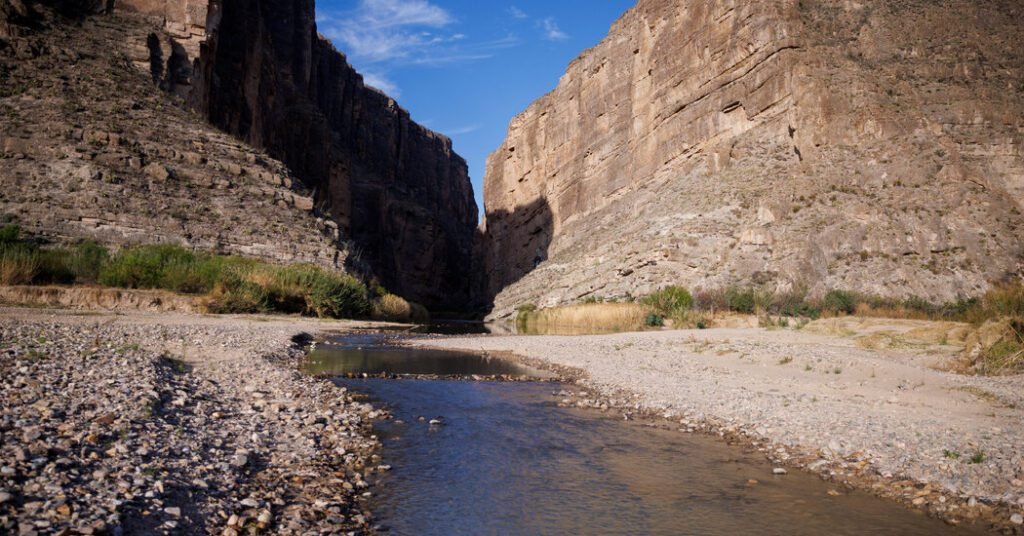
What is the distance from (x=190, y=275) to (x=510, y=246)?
59.6 meters

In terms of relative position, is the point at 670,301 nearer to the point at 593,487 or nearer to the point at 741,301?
the point at 741,301

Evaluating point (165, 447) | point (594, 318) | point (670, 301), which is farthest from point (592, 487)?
point (594, 318)

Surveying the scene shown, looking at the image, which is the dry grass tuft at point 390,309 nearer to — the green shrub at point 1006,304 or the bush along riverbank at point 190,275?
the bush along riverbank at point 190,275

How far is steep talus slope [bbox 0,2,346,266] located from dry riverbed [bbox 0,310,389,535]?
22.2 meters

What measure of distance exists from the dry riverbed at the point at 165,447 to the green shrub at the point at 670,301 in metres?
21.6

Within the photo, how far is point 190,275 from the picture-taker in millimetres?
24891

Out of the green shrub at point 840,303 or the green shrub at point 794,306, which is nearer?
the green shrub at point 840,303

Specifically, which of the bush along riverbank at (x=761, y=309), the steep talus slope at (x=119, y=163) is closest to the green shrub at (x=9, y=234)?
the steep talus slope at (x=119, y=163)

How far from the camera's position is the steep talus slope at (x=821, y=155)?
91.8 feet

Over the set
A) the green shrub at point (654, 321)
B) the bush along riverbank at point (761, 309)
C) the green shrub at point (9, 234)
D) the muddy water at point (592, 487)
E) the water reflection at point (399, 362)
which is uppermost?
the green shrub at point (9, 234)

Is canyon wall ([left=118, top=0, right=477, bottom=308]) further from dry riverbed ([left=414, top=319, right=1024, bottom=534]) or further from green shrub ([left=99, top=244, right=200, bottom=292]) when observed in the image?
dry riverbed ([left=414, top=319, right=1024, bottom=534])

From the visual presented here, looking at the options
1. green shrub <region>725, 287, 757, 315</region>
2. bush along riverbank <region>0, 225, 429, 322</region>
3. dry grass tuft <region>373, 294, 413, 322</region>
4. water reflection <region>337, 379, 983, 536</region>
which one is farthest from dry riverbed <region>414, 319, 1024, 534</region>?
dry grass tuft <region>373, 294, 413, 322</region>

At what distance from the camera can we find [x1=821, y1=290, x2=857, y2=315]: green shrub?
81.7 feet

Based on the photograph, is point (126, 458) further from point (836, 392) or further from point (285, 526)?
point (836, 392)
